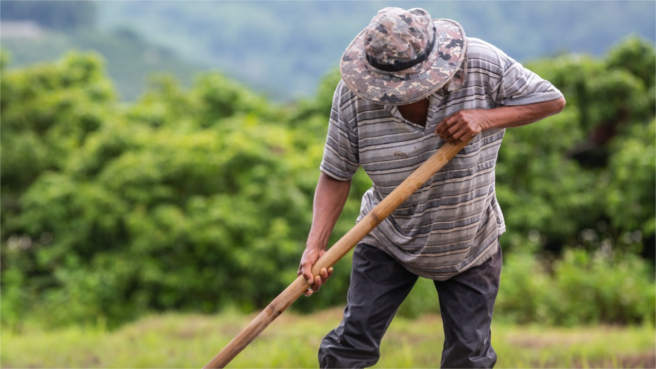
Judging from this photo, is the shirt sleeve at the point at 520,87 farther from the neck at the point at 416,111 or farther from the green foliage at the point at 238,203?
the green foliage at the point at 238,203

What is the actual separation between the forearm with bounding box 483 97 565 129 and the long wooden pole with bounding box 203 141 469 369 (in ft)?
0.45

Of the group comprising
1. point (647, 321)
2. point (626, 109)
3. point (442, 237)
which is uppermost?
point (442, 237)

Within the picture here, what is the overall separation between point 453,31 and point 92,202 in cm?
649

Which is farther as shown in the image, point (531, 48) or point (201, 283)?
point (531, 48)

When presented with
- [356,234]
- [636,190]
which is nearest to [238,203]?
[636,190]

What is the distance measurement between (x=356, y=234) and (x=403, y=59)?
1.88 feet

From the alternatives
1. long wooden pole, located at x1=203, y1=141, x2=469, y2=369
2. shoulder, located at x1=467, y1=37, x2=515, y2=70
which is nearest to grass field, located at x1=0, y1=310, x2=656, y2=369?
long wooden pole, located at x1=203, y1=141, x2=469, y2=369

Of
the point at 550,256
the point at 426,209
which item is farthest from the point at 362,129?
the point at 550,256

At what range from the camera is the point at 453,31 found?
2.21 m

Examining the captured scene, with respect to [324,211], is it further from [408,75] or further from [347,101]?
[408,75]

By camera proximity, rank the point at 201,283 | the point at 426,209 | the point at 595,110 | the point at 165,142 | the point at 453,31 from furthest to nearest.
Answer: the point at 595,110 < the point at 165,142 < the point at 201,283 < the point at 426,209 < the point at 453,31

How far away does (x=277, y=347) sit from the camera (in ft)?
14.7

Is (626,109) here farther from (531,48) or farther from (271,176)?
(531,48)

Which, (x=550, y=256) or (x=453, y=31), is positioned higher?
(x=453, y=31)
